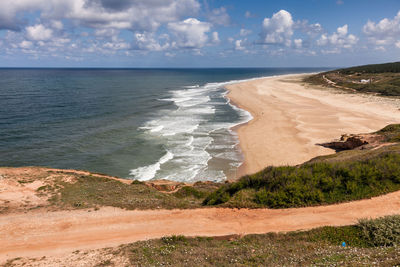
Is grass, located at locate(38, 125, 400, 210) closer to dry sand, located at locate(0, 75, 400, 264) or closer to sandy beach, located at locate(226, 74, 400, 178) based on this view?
dry sand, located at locate(0, 75, 400, 264)

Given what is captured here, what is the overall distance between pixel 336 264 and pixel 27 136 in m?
38.6

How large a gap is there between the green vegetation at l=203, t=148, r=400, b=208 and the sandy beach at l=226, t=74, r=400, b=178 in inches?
412

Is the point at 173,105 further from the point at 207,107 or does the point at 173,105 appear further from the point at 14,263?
the point at 14,263

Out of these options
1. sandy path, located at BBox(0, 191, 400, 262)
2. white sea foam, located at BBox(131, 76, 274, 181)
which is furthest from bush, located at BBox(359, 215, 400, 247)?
white sea foam, located at BBox(131, 76, 274, 181)

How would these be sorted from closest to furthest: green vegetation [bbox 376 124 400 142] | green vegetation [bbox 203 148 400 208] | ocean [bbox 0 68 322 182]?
green vegetation [bbox 203 148 400 208] < green vegetation [bbox 376 124 400 142] < ocean [bbox 0 68 322 182]

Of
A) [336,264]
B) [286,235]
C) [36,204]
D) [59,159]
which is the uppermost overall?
[336,264]

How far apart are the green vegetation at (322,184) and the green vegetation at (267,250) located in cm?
235

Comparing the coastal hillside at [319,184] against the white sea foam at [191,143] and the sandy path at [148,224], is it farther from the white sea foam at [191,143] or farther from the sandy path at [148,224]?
the white sea foam at [191,143]

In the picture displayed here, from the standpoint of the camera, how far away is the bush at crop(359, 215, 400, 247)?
28.8 feet

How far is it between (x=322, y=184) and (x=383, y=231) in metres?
3.77

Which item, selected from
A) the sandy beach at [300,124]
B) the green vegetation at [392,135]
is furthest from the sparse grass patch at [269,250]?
the green vegetation at [392,135]

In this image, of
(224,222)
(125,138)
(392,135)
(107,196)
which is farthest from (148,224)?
(125,138)

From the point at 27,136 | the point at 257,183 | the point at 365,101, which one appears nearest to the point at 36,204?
the point at 257,183

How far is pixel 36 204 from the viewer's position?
1453 cm
